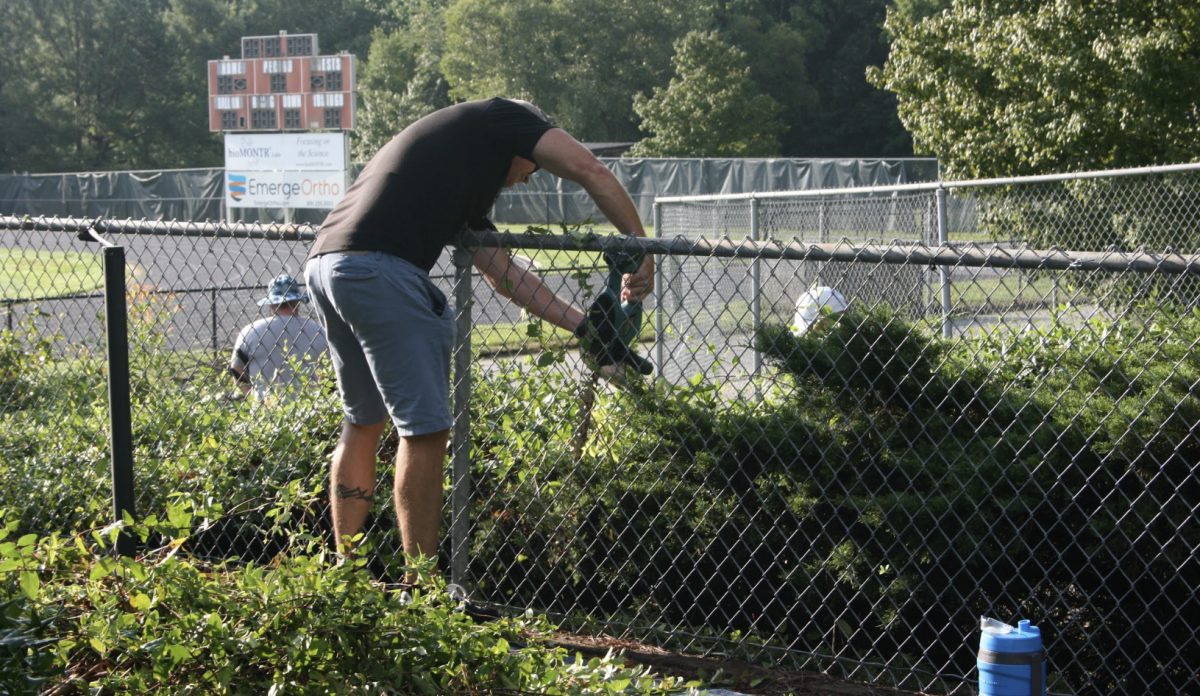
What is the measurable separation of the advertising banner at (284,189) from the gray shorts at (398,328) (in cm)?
2608

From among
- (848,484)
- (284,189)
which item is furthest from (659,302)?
(284,189)

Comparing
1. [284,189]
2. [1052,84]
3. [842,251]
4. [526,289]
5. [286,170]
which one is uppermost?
[1052,84]

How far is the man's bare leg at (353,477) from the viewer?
342 centimetres

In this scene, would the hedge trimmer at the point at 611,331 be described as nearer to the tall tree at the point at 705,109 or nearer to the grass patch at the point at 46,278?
the grass patch at the point at 46,278

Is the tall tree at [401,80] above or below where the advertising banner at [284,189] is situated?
above

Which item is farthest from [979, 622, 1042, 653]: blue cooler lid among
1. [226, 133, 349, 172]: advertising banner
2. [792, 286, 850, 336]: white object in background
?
[226, 133, 349, 172]: advertising banner

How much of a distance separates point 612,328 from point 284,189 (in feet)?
91.9

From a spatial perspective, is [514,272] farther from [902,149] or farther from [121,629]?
[902,149]

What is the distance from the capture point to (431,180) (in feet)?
10.7

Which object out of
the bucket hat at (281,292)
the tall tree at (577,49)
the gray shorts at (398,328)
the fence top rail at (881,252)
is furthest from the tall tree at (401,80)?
the fence top rail at (881,252)

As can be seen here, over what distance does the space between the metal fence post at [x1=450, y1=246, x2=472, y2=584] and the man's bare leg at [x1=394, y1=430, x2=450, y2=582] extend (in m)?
0.26

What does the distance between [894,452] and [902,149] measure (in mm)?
55058

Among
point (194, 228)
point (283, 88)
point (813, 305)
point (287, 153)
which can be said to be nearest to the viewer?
point (194, 228)

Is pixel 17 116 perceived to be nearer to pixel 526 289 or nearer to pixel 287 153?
pixel 287 153
